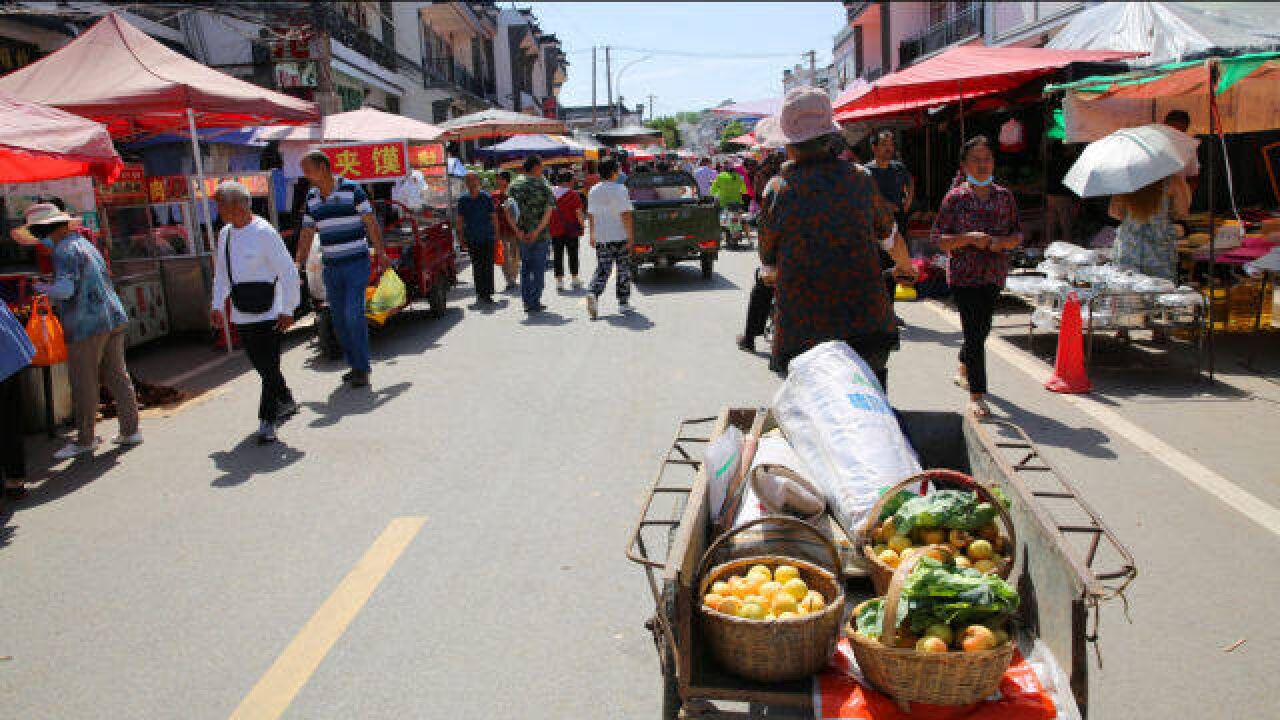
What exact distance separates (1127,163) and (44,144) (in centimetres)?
918

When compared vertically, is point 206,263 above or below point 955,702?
above

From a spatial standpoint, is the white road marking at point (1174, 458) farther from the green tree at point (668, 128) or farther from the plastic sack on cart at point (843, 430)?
the green tree at point (668, 128)

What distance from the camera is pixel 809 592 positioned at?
2559mm

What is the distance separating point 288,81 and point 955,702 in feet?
62.2

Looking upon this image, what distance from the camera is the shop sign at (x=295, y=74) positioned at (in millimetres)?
17594

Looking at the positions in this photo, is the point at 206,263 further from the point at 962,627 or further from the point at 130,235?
the point at 962,627

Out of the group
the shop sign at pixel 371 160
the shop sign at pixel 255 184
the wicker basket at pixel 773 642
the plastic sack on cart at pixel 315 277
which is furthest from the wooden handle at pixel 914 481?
the shop sign at pixel 371 160

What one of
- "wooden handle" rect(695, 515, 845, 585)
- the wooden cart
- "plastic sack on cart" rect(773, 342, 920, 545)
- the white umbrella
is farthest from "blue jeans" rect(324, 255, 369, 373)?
the white umbrella

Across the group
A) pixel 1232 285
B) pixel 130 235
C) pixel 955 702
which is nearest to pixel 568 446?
pixel 955 702

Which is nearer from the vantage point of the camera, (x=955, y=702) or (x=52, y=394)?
(x=955, y=702)

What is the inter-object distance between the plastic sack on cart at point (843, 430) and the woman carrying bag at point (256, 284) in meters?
4.52

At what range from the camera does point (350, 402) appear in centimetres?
776

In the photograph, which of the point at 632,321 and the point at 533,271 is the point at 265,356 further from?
the point at 533,271

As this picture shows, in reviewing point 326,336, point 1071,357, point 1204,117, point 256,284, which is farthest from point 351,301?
point 1204,117
